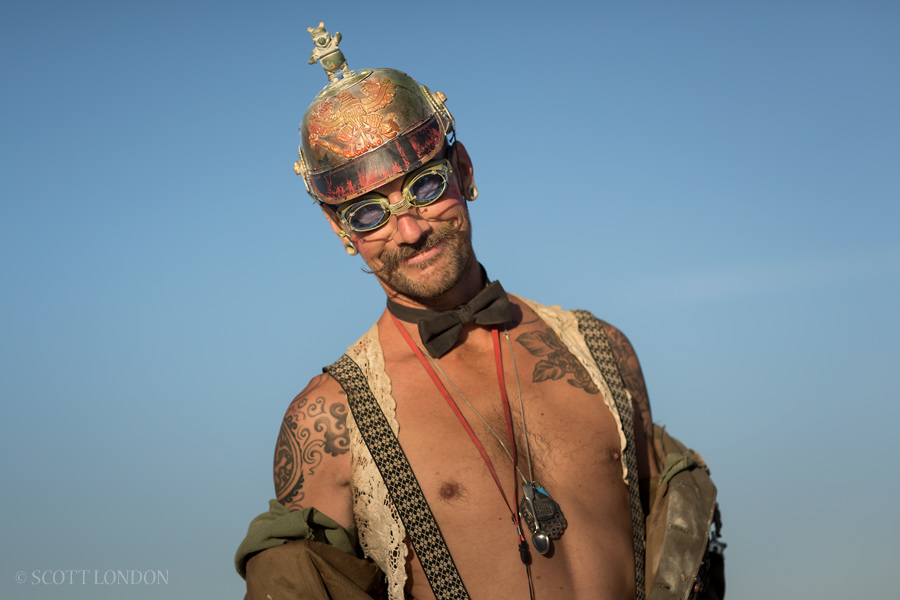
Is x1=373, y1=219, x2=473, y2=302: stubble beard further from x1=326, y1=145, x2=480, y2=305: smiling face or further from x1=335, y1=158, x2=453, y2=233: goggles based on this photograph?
x1=335, y1=158, x2=453, y2=233: goggles

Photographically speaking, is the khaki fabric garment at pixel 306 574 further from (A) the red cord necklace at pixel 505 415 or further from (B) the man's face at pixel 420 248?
(B) the man's face at pixel 420 248

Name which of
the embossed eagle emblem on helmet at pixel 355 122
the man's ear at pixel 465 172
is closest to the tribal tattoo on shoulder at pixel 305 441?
the embossed eagle emblem on helmet at pixel 355 122

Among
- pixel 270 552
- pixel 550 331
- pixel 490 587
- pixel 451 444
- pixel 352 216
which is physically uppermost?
pixel 352 216

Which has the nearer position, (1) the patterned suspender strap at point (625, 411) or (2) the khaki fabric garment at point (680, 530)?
(2) the khaki fabric garment at point (680, 530)

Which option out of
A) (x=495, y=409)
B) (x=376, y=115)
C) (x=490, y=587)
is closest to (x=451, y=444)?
(x=495, y=409)

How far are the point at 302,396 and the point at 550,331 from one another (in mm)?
1333

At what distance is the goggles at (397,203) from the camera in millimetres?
4328

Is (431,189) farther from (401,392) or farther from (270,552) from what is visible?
(270,552)

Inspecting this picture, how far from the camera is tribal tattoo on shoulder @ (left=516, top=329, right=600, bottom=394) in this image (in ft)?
14.4

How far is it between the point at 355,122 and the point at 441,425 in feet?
5.07

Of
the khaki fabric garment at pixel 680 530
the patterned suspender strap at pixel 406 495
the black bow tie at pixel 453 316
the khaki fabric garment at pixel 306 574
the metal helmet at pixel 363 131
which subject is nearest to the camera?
the khaki fabric garment at pixel 306 574

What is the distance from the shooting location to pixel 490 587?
3811mm

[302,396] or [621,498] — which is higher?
[302,396]

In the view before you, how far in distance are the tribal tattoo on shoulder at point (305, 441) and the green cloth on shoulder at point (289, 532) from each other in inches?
4.3
